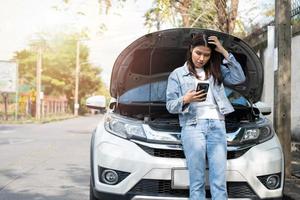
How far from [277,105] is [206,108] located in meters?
2.91

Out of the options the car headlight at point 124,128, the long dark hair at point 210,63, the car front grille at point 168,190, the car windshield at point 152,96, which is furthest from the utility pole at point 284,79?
the car headlight at point 124,128

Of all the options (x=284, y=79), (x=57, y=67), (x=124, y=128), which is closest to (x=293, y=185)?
(x=284, y=79)

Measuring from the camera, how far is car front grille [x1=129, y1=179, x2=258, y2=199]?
3.91 m

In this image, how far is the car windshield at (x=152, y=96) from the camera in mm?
4836

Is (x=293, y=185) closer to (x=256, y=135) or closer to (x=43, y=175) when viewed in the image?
(x=256, y=135)

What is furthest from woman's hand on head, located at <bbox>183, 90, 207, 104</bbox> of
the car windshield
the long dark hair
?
the car windshield

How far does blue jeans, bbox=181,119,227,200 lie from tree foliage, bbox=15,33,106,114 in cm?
6143

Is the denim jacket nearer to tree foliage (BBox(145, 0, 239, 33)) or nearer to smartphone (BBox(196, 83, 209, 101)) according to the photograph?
smartphone (BBox(196, 83, 209, 101))

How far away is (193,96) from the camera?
385 cm

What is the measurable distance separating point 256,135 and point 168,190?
2.99 ft

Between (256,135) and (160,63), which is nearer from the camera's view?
(256,135)

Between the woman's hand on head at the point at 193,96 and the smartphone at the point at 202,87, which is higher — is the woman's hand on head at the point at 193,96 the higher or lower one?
the lower one

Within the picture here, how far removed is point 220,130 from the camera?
3.96 m

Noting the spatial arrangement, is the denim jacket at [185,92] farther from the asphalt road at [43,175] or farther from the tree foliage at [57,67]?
the tree foliage at [57,67]
